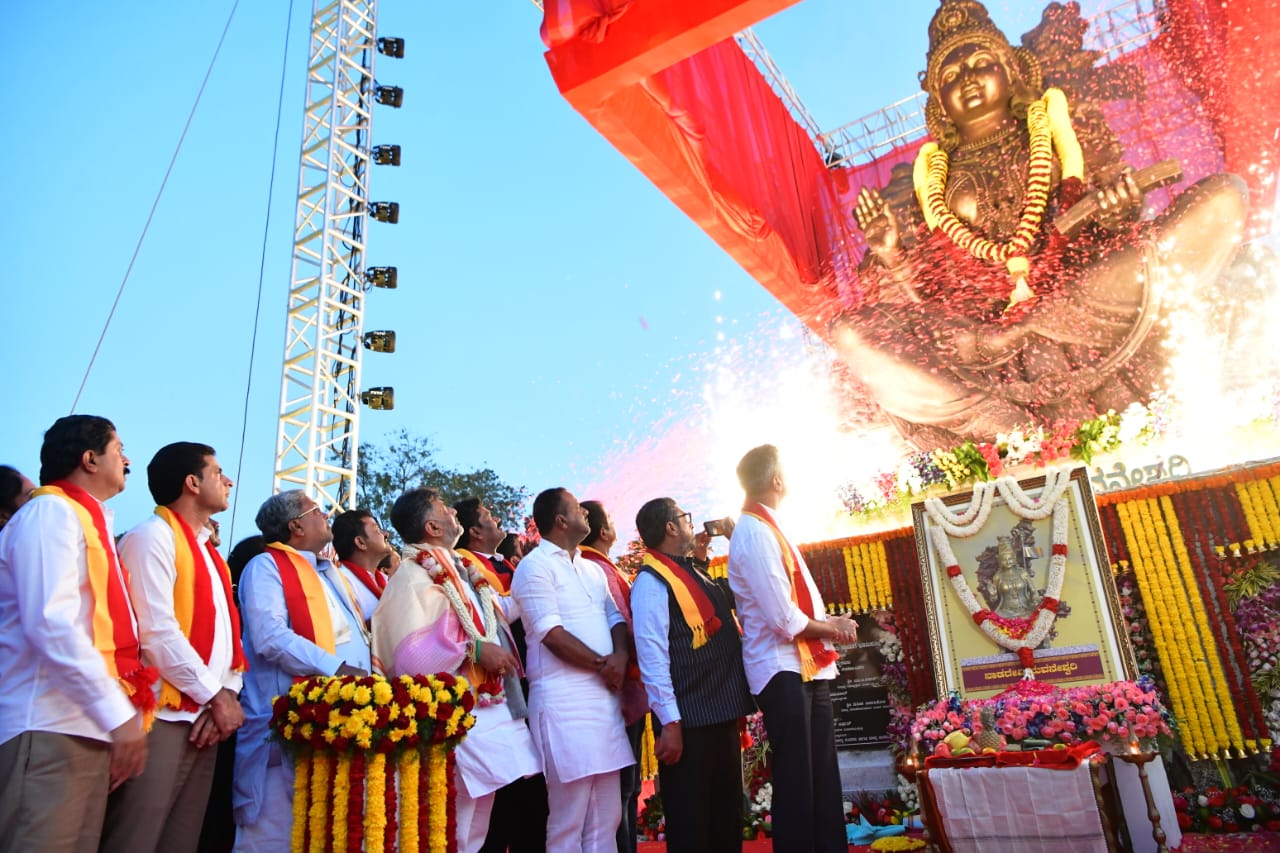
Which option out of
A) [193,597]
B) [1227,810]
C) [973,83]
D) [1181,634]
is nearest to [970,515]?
[1181,634]

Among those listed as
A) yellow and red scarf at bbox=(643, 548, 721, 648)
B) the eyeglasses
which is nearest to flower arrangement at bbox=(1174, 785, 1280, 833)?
yellow and red scarf at bbox=(643, 548, 721, 648)

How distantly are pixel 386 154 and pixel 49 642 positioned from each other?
25.4 feet

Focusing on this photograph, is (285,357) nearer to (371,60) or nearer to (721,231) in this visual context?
(371,60)

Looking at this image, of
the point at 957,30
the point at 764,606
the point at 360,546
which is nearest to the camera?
the point at 764,606

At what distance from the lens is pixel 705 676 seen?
274 cm

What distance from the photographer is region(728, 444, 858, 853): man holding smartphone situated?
2.54 meters

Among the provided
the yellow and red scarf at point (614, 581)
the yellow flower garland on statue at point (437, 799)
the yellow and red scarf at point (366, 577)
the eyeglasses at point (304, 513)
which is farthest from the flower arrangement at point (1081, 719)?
the eyeglasses at point (304, 513)

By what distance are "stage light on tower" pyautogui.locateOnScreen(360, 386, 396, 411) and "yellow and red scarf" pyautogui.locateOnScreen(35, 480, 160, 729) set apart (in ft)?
20.8

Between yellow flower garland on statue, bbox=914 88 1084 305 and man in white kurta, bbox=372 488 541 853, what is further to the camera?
yellow flower garland on statue, bbox=914 88 1084 305

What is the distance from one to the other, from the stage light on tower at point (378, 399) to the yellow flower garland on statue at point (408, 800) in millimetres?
6445

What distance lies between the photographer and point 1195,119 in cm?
771

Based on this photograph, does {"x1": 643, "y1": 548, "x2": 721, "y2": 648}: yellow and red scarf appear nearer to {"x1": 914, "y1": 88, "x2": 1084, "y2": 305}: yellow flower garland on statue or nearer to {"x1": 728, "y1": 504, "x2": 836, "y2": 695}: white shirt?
{"x1": 728, "y1": 504, "x2": 836, "y2": 695}: white shirt

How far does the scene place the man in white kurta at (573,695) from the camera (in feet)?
8.13

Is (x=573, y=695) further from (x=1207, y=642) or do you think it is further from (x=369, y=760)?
(x=1207, y=642)
